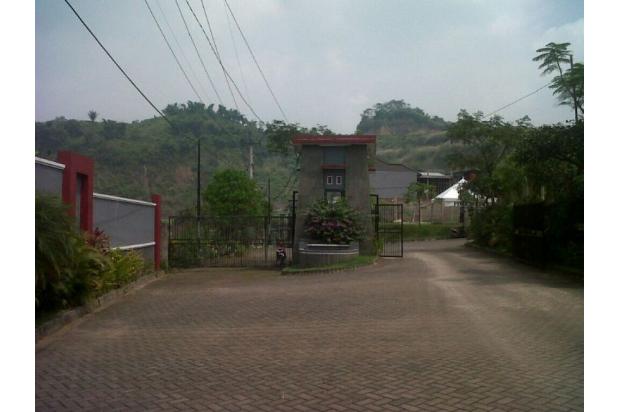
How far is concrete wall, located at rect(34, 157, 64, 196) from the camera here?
30.1 feet

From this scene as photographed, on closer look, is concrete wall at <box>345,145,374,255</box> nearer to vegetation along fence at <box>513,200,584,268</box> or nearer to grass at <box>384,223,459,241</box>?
vegetation along fence at <box>513,200,584,268</box>

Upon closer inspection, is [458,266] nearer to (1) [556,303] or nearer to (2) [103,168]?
(1) [556,303]

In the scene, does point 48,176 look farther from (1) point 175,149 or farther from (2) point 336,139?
(1) point 175,149

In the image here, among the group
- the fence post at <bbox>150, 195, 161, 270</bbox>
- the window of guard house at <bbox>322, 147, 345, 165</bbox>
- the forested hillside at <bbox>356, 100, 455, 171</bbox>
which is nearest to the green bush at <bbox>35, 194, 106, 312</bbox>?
the fence post at <bbox>150, 195, 161, 270</bbox>

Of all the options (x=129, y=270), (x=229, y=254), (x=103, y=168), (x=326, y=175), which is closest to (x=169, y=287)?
(x=129, y=270)

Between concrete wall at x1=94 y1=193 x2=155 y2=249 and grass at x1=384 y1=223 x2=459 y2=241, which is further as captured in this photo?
grass at x1=384 y1=223 x2=459 y2=241

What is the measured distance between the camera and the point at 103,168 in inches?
1790

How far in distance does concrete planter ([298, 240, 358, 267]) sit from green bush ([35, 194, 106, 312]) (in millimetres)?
8510

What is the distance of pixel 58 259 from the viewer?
7.26m

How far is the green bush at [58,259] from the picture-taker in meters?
7.05

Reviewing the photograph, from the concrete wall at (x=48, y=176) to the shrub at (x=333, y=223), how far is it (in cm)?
938

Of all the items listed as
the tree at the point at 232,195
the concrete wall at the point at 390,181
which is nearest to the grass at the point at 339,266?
the tree at the point at 232,195

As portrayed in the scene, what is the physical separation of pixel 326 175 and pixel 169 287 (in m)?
7.92

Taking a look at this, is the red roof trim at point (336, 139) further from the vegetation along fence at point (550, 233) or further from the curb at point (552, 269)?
the curb at point (552, 269)
